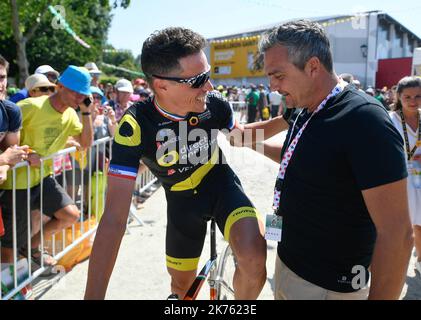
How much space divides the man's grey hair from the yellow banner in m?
40.4

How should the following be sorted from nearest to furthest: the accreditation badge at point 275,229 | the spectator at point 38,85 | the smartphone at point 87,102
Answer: the accreditation badge at point 275,229 < the smartphone at point 87,102 < the spectator at point 38,85

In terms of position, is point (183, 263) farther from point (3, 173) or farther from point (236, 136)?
point (3, 173)

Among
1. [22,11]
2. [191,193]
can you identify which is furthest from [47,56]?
[191,193]

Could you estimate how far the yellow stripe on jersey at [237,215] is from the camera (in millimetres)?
2439

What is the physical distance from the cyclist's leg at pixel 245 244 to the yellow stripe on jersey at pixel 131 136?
0.75 meters

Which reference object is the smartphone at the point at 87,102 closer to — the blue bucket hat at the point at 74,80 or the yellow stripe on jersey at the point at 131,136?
the blue bucket hat at the point at 74,80

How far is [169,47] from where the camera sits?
221cm

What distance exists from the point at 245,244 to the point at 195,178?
24.8 inches

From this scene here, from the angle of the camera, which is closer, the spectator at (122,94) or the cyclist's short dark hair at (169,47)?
the cyclist's short dark hair at (169,47)

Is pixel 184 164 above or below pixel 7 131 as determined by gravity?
below

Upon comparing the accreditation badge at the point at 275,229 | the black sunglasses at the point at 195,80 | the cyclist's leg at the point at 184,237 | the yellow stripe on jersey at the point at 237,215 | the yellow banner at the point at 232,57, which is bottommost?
the cyclist's leg at the point at 184,237

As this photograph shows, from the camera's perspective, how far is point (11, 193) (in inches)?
140

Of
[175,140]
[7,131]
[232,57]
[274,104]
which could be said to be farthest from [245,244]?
[232,57]

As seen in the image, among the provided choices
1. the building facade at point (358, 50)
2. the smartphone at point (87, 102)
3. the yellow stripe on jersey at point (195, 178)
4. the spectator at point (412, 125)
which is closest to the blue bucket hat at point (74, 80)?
the smartphone at point (87, 102)
